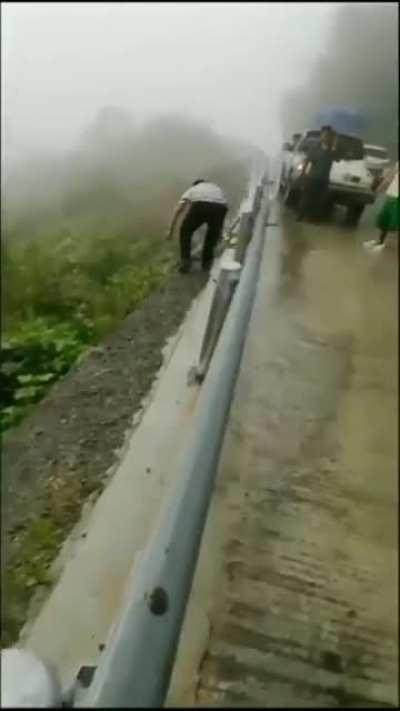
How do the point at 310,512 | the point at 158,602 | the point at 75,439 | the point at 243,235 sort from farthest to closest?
the point at 75,439, the point at 243,235, the point at 310,512, the point at 158,602

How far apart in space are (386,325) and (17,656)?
877 mm

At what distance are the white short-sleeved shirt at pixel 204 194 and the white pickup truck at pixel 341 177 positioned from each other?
0.12 metres

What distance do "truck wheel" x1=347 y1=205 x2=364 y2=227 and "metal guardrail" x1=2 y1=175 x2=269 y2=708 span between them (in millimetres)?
691

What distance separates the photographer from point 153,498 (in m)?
2.00

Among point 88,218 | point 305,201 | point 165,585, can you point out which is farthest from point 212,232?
point 165,585

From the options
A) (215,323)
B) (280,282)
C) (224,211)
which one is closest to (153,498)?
(215,323)

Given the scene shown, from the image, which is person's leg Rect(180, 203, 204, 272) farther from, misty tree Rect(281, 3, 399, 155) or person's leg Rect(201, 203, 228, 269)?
misty tree Rect(281, 3, 399, 155)

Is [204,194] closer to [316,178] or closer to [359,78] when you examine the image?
[316,178]

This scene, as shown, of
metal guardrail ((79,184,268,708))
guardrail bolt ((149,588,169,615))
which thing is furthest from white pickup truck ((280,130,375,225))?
guardrail bolt ((149,588,169,615))

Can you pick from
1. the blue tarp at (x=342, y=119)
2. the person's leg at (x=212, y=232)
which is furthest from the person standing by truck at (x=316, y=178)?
the person's leg at (x=212, y=232)

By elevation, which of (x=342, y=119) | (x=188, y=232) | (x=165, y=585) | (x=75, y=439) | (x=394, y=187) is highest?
(x=342, y=119)

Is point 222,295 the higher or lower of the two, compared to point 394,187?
lower

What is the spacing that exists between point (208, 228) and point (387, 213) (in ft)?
2.38

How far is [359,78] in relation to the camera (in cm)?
113
